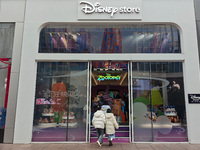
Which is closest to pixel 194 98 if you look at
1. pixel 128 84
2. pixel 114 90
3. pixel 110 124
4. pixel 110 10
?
pixel 128 84

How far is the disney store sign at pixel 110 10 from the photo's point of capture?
313 inches

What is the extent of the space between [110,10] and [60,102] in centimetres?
486

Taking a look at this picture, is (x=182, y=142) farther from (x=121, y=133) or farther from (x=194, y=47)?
(x=194, y=47)

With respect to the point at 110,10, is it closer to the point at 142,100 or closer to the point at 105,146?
the point at 142,100

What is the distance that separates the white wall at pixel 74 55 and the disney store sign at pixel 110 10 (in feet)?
0.77

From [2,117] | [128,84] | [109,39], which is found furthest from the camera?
[109,39]

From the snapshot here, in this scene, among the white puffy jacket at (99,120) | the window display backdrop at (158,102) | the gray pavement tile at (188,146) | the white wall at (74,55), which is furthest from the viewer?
the window display backdrop at (158,102)

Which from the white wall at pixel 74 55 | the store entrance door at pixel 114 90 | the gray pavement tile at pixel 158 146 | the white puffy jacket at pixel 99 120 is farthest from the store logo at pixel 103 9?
the gray pavement tile at pixel 158 146

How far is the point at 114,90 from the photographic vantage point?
1314 cm

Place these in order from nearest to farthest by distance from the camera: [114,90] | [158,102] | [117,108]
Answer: [158,102] < [117,108] < [114,90]

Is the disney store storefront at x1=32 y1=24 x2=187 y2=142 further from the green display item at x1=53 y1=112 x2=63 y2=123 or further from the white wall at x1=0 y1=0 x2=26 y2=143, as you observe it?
the white wall at x1=0 y1=0 x2=26 y2=143

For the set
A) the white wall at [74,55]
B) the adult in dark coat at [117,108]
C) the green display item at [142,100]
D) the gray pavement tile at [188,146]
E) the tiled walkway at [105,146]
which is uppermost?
the white wall at [74,55]

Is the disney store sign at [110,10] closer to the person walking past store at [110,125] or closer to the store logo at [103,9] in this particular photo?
the store logo at [103,9]

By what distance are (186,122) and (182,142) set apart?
2.80ft
